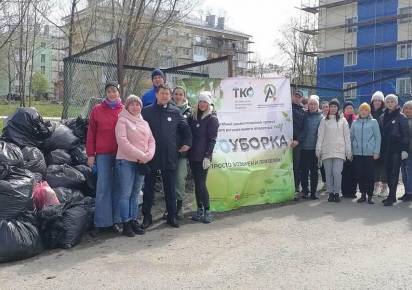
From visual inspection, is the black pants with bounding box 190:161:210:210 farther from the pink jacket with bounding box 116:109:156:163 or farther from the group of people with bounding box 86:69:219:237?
the pink jacket with bounding box 116:109:156:163

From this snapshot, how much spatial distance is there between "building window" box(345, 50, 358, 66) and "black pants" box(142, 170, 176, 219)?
131 feet

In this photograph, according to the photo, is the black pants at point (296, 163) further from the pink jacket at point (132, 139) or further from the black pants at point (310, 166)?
the pink jacket at point (132, 139)

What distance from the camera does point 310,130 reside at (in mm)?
8445

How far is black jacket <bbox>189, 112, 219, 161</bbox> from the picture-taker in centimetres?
658

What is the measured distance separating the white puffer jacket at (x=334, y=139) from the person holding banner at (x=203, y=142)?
2475mm

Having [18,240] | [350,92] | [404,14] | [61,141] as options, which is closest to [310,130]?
[61,141]

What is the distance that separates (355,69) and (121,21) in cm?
3216

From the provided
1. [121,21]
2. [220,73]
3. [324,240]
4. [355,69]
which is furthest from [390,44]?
[324,240]

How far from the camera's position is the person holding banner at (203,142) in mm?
6582

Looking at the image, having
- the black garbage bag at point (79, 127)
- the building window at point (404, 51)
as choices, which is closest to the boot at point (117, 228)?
the black garbage bag at point (79, 127)

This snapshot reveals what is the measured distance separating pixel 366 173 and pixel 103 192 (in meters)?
4.70

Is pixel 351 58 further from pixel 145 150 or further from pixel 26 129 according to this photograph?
pixel 145 150

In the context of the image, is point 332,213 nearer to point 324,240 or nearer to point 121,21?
point 324,240

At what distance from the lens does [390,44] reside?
3944 cm
